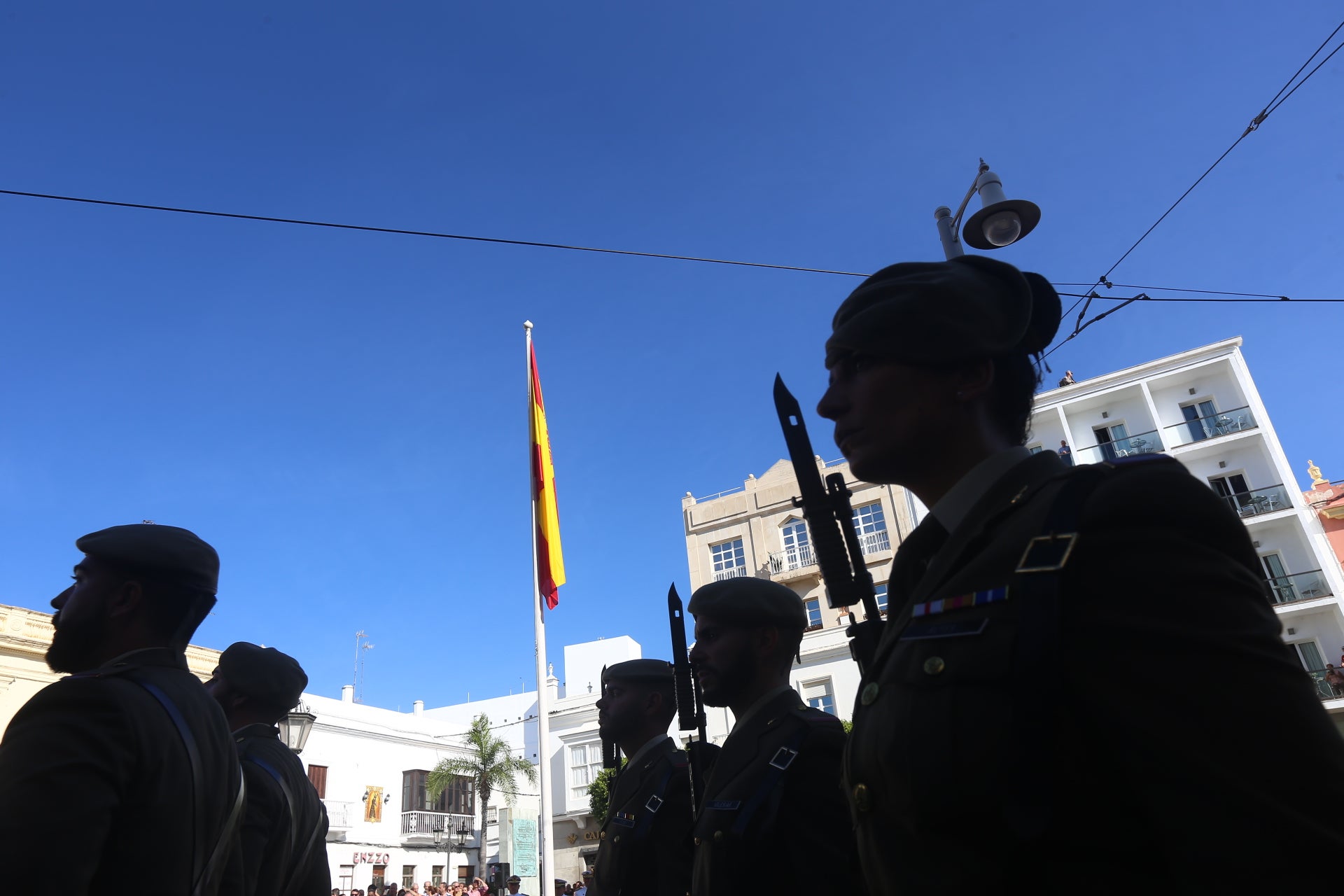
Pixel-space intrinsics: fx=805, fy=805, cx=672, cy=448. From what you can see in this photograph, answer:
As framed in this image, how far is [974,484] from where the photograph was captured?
139cm

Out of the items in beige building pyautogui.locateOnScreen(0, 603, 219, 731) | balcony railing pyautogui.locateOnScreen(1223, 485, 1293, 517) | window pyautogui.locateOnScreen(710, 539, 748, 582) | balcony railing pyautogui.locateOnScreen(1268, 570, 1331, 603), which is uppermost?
window pyautogui.locateOnScreen(710, 539, 748, 582)

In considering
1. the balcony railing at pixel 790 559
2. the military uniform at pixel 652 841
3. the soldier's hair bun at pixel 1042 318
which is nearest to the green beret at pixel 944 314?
the soldier's hair bun at pixel 1042 318

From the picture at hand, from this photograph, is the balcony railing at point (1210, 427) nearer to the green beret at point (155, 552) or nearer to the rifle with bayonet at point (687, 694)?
the rifle with bayonet at point (687, 694)

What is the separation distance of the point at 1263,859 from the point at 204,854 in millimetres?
2417

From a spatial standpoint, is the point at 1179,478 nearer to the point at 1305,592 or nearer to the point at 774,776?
the point at 774,776

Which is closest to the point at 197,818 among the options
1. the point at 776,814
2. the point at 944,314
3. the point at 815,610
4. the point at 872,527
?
the point at 776,814

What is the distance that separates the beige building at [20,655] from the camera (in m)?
18.5

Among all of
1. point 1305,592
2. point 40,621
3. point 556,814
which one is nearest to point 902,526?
point 1305,592

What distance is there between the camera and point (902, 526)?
27094 mm

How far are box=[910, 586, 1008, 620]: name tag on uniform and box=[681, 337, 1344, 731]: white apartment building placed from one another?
73.9 ft

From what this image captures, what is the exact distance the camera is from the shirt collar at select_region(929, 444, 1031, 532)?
138 centimetres

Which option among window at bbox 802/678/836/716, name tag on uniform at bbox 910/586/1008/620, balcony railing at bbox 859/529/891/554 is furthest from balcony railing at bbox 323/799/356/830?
name tag on uniform at bbox 910/586/1008/620

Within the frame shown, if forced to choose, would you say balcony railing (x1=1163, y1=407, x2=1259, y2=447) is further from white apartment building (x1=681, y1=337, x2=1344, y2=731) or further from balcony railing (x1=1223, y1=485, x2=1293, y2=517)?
balcony railing (x1=1223, y1=485, x2=1293, y2=517)

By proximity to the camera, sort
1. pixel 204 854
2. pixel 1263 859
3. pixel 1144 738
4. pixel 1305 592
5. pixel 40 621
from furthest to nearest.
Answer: pixel 1305 592
pixel 40 621
pixel 204 854
pixel 1144 738
pixel 1263 859
